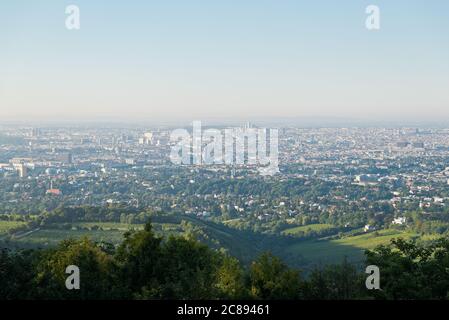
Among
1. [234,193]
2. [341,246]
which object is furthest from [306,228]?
[234,193]

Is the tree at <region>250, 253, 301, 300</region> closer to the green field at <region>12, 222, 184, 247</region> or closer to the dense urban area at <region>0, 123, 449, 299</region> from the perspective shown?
the dense urban area at <region>0, 123, 449, 299</region>

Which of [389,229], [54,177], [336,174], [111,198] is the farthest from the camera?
[336,174]

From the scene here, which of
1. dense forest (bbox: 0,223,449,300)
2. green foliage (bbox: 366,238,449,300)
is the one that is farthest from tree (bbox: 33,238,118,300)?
green foliage (bbox: 366,238,449,300)

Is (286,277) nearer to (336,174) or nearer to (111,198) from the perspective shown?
(111,198)

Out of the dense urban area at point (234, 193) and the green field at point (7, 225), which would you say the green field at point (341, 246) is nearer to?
the dense urban area at point (234, 193)
